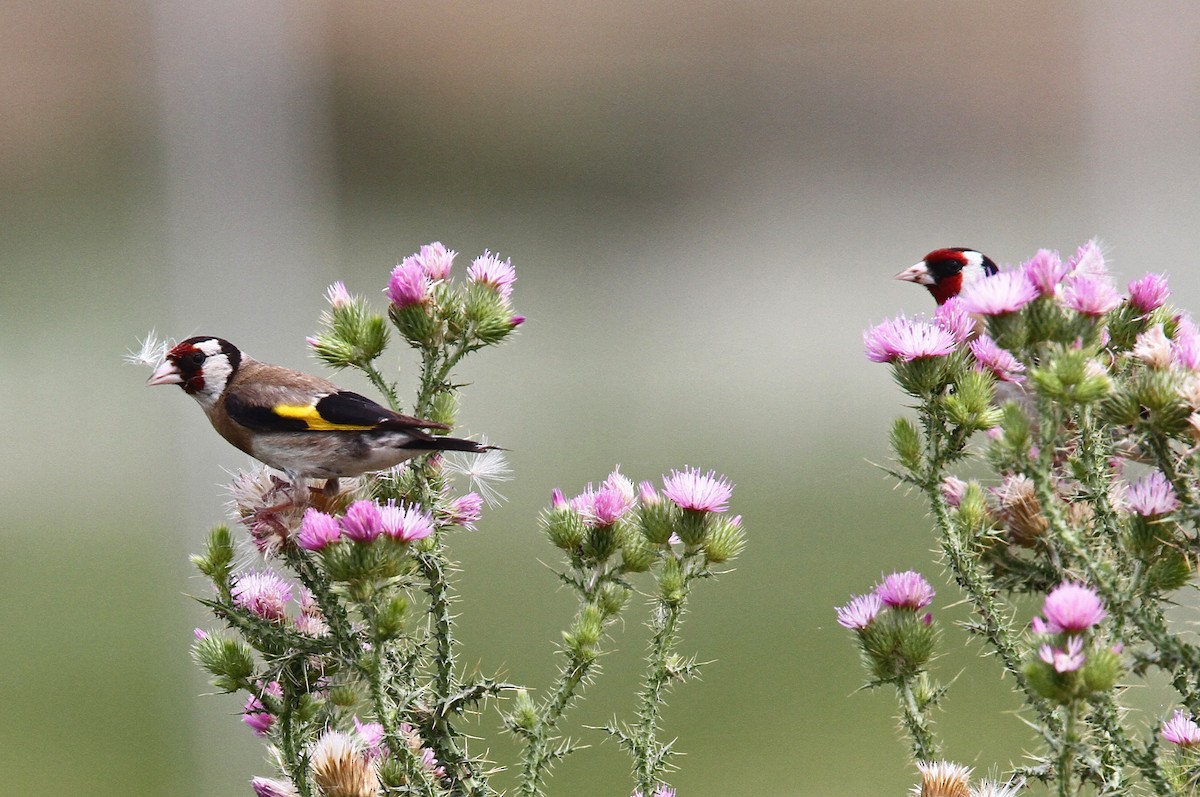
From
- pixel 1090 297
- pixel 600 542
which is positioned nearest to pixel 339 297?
pixel 600 542

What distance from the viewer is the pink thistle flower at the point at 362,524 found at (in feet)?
2.60

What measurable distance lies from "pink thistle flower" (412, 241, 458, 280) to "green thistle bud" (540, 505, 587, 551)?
7.9 inches

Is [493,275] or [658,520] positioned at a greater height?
[493,275]

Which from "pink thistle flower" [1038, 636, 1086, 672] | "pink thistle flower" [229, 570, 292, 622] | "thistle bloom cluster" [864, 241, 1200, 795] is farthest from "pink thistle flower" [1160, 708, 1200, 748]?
"pink thistle flower" [229, 570, 292, 622]

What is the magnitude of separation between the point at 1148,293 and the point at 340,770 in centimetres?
65

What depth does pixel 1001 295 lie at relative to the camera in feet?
2.60

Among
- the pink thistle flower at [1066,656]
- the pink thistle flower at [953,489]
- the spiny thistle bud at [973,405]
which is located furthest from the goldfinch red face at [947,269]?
the pink thistle flower at [1066,656]

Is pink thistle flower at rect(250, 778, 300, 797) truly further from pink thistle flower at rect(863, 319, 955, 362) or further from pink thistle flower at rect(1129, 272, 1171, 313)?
pink thistle flower at rect(1129, 272, 1171, 313)

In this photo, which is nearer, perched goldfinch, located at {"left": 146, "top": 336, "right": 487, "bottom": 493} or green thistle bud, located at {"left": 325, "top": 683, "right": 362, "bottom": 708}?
green thistle bud, located at {"left": 325, "top": 683, "right": 362, "bottom": 708}

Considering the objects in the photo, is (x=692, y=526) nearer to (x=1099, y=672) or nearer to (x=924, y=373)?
(x=924, y=373)

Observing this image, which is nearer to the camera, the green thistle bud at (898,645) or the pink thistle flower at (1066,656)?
the pink thistle flower at (1066,656)

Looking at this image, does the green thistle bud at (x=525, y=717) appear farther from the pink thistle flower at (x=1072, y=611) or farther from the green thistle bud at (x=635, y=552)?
the pink thistle flower at (x=1072, y=611)

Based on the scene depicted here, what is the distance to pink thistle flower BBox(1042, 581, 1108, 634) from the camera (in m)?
0.69

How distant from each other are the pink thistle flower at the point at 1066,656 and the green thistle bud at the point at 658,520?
1.01 feet
